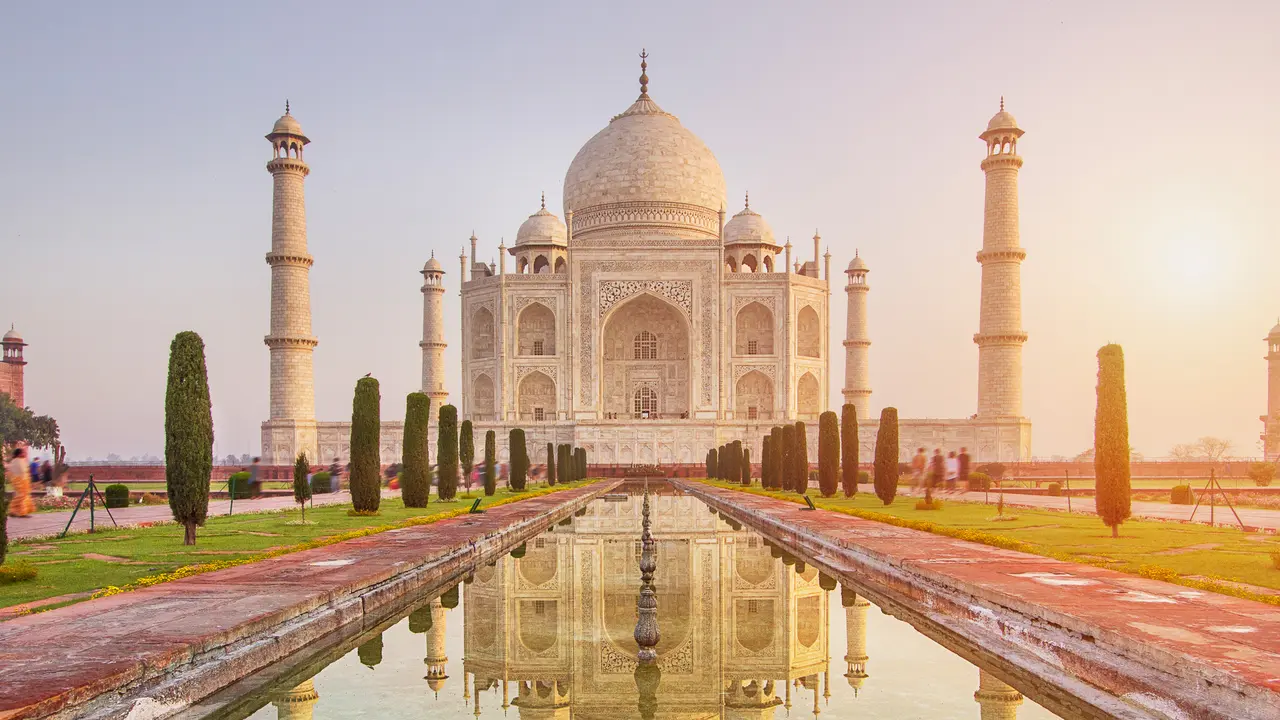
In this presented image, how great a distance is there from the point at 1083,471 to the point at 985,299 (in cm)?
564

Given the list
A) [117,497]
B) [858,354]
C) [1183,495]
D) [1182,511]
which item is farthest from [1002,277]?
[117,497]

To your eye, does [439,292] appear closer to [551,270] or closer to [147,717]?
[551,270]

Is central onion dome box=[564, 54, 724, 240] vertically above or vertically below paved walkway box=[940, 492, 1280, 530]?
above

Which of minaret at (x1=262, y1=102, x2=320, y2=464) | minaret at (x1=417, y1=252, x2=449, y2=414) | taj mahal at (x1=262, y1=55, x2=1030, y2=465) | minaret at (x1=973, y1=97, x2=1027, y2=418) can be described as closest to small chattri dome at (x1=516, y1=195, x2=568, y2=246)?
taj mahal at (x1=262, y1=55, x2=1030, y2=465)

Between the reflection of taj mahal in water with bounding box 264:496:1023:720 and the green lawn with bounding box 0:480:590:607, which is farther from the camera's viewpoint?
the green lawn with bounding box 0:480:590:607

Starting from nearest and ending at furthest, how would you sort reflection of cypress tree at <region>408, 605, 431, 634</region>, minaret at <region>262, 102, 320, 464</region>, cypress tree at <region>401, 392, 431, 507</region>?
reflection of cypress tree at <region>408, 605, 431, 634</region>, cypress tree at <region>401, 392, 431, 507</region>, minaret at <region>262, 102, 320, 464</region>

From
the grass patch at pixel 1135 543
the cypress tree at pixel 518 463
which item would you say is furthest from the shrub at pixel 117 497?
the grass patch at pixel 1135 543

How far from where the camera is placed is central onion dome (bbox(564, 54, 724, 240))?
118 feet

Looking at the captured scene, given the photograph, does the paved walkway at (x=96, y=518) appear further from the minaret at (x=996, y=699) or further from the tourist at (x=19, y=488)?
the minaret at (x=996, y=699)

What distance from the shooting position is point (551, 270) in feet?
123

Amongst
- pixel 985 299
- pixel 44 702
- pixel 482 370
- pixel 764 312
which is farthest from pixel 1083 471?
pixel 44 702

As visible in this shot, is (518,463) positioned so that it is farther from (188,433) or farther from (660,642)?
(660,642)

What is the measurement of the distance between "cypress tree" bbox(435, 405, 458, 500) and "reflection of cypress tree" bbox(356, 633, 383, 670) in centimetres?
1048

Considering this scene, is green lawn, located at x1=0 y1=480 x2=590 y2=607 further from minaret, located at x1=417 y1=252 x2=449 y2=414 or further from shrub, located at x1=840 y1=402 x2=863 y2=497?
minaret, located at x1=417 y1=252 x2=449 y2=414
